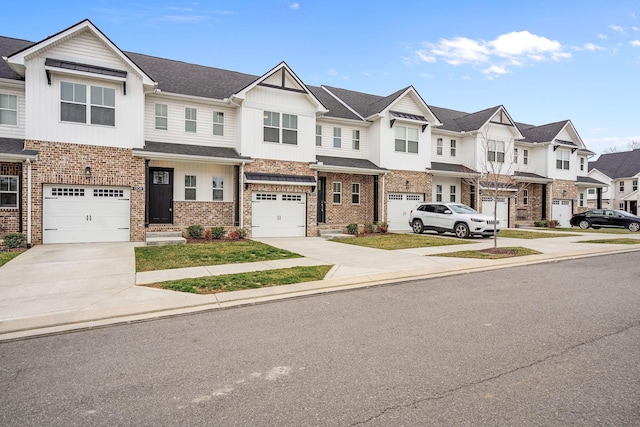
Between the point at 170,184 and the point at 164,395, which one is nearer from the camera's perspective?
the point at 164,395

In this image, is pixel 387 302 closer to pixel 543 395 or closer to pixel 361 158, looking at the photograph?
pixel 543 395

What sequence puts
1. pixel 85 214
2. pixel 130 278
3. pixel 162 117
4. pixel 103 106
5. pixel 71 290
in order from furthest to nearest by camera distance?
pixel 162 117
pixel 103 106
pixel 85 214
pixel 130 278
pixel 71 290

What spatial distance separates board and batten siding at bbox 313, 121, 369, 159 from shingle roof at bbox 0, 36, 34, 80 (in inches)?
533

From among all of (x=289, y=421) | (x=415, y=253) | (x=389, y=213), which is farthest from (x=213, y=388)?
(x=389, y=213)

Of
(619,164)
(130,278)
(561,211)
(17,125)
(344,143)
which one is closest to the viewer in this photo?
(130,278)

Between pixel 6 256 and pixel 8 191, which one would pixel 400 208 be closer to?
pixel 6 256

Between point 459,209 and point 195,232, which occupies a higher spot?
point 459,209

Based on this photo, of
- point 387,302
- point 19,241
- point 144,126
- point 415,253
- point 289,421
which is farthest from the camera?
point 144,126

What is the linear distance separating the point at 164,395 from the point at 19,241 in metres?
13.6

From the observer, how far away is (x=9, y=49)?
1648 centimetres

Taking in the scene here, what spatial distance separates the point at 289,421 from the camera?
2943 millimetres

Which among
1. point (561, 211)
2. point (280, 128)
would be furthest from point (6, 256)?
point (561, 211)

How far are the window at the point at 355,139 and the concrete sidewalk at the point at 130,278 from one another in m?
9.81

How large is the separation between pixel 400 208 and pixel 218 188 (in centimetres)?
1056
